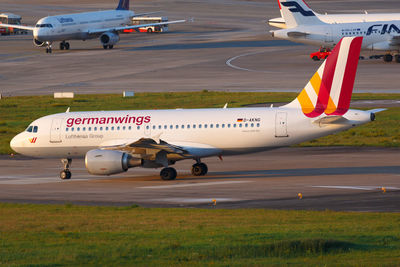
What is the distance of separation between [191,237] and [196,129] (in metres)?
17.3

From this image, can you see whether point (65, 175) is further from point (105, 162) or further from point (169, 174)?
point (169, 174)

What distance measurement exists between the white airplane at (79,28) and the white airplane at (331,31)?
1154 inches

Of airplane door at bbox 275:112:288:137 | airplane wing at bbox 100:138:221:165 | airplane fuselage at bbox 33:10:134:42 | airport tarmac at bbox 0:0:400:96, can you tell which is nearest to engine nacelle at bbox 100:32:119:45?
airport tarmac at bbox 0:0:400:96

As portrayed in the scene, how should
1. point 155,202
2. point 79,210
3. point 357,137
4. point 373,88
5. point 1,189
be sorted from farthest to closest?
point 373,88 < point 357,137 < point 1,189 < point 155,202 < point 79,210

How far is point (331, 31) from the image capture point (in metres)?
93.7

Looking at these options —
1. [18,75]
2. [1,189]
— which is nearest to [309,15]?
[18,75]

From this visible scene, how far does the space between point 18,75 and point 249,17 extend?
252 feet

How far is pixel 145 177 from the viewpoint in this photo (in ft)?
139

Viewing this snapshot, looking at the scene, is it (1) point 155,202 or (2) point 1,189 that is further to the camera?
(2) point 1,189

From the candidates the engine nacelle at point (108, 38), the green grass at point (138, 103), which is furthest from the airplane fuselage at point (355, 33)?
the engine nacelle at point (108, 38)

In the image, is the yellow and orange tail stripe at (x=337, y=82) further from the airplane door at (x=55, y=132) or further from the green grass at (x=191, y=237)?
the airplane door at (x=55, y=132)

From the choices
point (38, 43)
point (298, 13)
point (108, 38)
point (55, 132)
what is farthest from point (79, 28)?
point (55, 132)

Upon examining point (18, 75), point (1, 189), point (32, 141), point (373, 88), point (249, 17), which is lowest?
point (1, 189)

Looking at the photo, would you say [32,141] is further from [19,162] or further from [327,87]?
[327,87]
